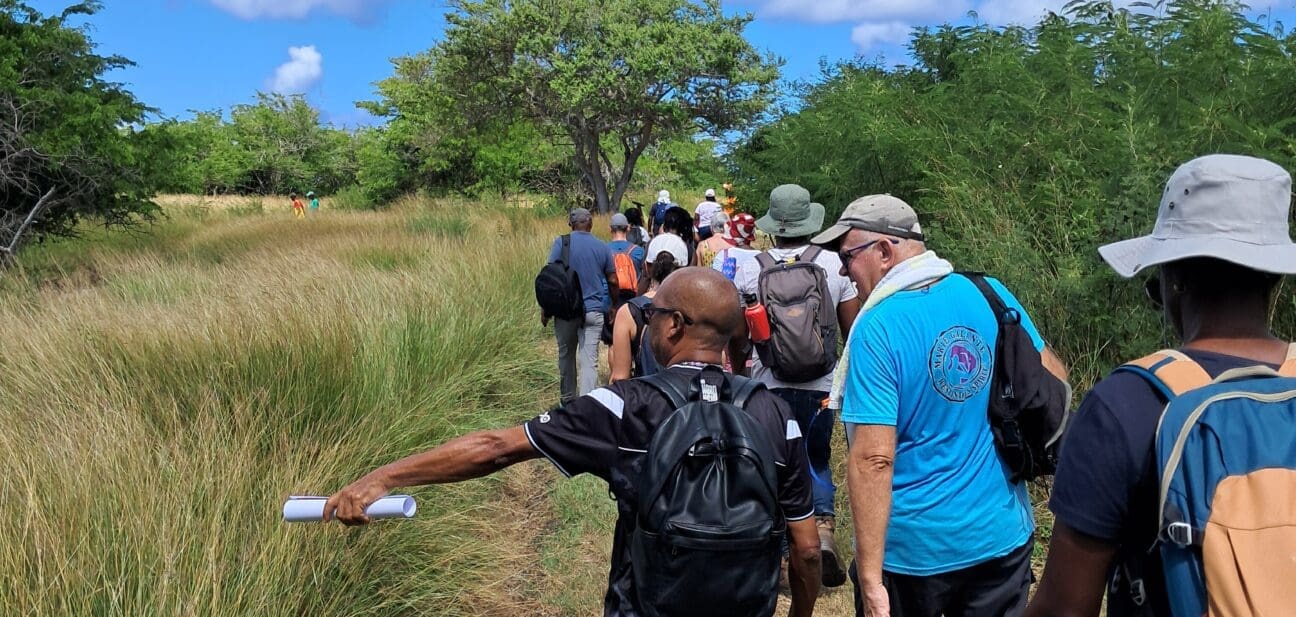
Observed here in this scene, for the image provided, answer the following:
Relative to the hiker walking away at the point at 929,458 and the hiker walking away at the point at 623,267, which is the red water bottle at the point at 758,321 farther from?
the hiker walking away at the point at 623,267

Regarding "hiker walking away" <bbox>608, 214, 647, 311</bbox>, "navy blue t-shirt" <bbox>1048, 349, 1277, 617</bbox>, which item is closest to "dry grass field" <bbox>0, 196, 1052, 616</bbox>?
"hiker walking away" <bbox>608, 214, 647, 311</bbox>

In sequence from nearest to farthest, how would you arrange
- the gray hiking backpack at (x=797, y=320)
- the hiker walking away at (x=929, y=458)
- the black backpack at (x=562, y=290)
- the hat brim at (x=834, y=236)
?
the hiker walking away at (x=929, y=458)
the hat brim at (x=834, y=236)
the gray hiking backpack at (x=797, y=320)
the black backpack at (x=562, y=290)

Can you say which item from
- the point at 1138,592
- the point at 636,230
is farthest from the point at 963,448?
the point at 636,230

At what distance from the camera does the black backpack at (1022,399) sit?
7.77 ft

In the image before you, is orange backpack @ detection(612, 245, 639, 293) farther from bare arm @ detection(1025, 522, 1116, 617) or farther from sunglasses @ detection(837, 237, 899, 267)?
bare arm @ detection(1025, 522, 1116, 617)

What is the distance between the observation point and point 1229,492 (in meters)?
1.12

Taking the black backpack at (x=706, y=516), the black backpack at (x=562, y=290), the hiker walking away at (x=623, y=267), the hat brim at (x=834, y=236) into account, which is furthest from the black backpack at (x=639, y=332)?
the black backpack at (x=706, y=516)

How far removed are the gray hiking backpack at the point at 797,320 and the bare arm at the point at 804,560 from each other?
4.95ft

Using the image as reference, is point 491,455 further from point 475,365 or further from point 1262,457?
point 475,365


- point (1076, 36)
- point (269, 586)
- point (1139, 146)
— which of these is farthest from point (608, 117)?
point (269, 586)

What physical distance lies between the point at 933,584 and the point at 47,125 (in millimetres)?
12750

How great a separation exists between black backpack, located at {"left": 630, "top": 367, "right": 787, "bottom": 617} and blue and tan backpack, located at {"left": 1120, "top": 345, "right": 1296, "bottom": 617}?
0.86m

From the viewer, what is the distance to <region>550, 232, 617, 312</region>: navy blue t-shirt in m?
6.61

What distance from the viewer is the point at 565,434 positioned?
6.77ft
